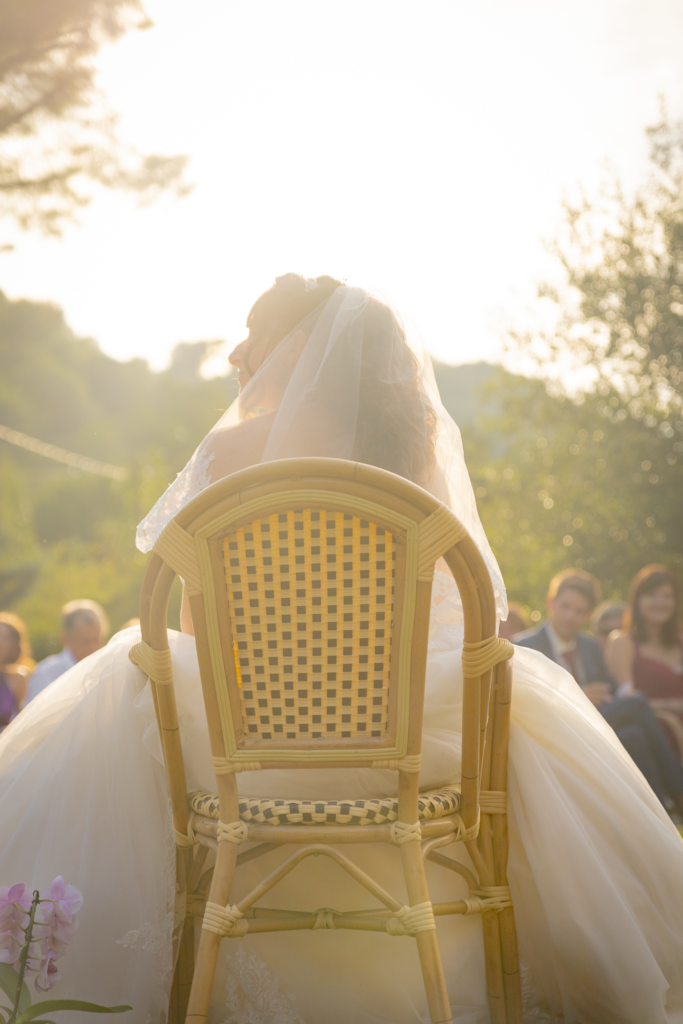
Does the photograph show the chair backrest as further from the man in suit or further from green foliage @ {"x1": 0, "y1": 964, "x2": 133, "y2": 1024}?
the man in suit

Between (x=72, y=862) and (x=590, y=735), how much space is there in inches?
43.9

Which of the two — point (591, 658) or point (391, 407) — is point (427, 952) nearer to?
point (391, 407)

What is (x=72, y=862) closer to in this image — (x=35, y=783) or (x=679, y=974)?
(x=35, y=783)

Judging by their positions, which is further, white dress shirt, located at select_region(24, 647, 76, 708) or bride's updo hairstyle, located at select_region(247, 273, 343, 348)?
white dress shirt, located at select_region(24, 647, 76, 708)

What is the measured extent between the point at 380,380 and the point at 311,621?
887mm

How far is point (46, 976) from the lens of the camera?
1355mm

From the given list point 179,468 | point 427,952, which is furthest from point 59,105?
point 179,468

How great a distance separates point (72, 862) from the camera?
165 centimetres

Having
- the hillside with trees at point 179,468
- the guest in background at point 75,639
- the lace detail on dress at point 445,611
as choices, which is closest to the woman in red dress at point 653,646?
the hillside with trees at point 179,468

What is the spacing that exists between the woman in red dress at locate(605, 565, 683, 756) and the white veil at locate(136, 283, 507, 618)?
358 cm

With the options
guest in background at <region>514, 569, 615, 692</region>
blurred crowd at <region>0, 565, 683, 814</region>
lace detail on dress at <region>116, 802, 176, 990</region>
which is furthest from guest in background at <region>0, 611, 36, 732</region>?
lace detail on dress at <region>116, 802, 176, 990</region>

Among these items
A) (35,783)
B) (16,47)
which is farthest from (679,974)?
(16,47)

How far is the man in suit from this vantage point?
4453 mm

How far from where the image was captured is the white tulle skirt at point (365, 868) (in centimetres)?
161
